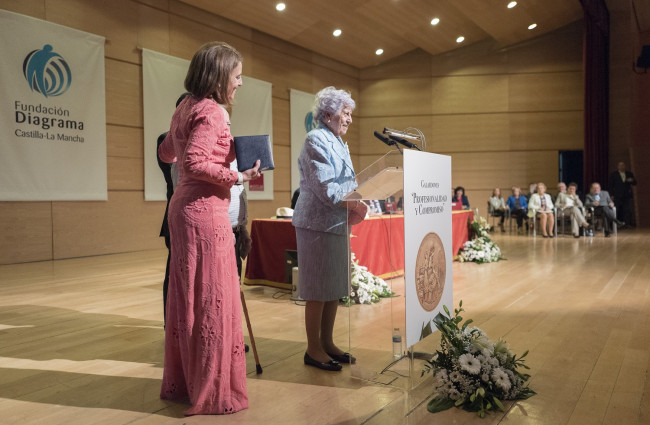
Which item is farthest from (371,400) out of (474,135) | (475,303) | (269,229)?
(474,135)

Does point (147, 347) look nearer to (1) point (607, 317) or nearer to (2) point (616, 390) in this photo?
(2) point (616, 390)

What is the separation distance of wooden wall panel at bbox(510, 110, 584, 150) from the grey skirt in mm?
12292

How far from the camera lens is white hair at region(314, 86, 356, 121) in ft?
8.89

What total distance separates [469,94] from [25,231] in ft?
35.4

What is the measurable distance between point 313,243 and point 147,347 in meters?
1.34

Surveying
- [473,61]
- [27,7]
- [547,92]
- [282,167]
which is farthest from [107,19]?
[547,92]

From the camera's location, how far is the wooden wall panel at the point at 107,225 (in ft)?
25.2

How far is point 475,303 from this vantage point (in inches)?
180

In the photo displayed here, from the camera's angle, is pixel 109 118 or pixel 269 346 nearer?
pixel 269 346

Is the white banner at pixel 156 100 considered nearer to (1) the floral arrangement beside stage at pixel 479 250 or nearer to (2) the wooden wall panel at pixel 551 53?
(1) the floral arrangement beside stage at pixel 479 250

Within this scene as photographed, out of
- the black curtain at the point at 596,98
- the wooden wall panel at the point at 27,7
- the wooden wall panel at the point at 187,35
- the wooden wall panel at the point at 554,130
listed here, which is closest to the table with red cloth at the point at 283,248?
the wooden wall panel at the point at 27,7

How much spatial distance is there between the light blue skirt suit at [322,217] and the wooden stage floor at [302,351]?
0.36m

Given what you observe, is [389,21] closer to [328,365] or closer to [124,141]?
[124,141]

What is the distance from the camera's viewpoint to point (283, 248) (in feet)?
17.3
